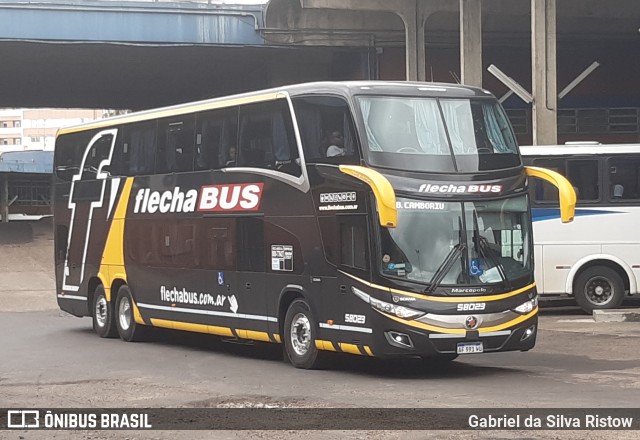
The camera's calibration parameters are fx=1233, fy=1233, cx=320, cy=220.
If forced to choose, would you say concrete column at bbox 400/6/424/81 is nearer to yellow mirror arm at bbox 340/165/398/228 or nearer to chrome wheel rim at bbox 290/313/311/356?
chrome wheel rim at bbox 290/313/311/356

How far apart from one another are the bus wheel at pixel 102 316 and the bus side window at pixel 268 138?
564 cm

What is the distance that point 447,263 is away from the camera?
15117mm

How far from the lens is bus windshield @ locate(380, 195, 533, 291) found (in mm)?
15086

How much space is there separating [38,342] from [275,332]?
20.5ft

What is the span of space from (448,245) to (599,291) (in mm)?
10004

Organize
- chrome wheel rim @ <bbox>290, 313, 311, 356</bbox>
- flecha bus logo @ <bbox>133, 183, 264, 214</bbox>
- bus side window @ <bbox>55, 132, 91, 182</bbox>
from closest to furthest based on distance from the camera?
chrome wheel rim @ <bbox>290, 313, 311, 356</bbox>, flecha bus logo @ <bbox>133, 183, 264, 214</bbox>, bus side window @ <bbox>55, 132, 91, 182</bbox>

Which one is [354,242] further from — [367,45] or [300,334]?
[367,45]

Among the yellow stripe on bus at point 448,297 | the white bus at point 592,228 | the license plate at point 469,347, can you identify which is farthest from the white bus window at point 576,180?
the license plate at point 469,347

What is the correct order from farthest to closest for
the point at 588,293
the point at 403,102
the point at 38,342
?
1. the point at 588,293
2. the point at 38,342
3. the point at 403,102

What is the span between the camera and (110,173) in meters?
22.2

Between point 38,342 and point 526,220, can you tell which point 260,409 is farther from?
point 38,342

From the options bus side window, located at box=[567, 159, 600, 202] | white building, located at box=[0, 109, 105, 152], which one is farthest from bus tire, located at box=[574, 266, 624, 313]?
white building, located at box=[0, 109, 105, 152]

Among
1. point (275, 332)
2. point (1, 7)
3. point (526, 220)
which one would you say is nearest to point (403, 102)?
point (526, 220)

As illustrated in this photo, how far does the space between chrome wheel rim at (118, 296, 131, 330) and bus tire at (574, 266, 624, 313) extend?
8.75 m
